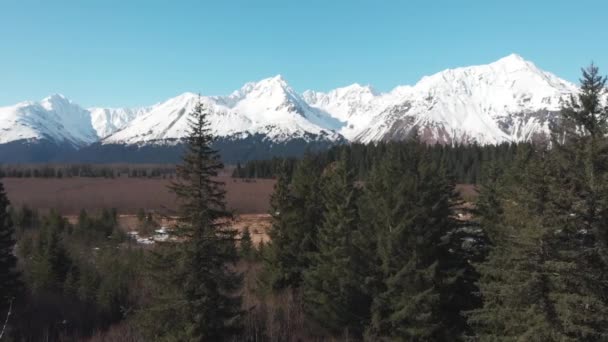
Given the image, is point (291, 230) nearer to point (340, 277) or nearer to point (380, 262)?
point (340, 277)

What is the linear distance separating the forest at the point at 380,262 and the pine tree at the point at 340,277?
0.09 m

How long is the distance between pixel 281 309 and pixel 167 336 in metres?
15.3

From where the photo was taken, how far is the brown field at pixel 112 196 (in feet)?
364

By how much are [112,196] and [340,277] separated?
4122 inches

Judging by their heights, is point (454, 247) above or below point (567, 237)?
below

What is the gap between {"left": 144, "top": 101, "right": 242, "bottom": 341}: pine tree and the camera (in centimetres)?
1970

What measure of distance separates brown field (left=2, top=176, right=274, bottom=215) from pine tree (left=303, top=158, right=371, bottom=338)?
248ft

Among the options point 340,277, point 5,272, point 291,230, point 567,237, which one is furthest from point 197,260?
point 5,272

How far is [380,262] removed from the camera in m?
28.5

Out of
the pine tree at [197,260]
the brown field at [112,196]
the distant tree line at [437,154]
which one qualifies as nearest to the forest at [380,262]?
the pine tree at [197,260]

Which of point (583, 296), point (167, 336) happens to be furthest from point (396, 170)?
point (167, 336)

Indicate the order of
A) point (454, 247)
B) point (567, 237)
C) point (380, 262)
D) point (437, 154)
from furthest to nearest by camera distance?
point (437, 154) → point (380, 262) → point (454, 247) → point (567, 237)

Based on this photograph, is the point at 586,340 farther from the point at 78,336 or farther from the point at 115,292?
the point at 115,292

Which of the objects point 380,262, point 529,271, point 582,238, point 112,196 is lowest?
point 112,196
